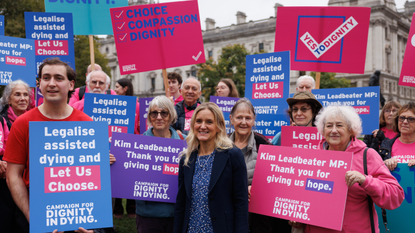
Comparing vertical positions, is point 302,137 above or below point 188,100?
below

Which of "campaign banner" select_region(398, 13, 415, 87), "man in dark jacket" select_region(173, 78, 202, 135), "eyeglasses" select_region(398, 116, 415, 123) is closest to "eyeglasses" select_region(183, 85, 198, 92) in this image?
"man in dark jacket" select_region(173, 78, 202, 135)

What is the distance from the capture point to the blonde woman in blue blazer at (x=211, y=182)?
2.71 metres

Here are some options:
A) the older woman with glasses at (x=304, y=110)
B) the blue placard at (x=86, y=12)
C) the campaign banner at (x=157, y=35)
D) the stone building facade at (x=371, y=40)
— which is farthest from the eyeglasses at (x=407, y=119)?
the stone building facade at (x=371, y=40)

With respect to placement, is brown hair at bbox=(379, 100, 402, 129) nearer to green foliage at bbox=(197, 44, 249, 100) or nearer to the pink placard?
the pink placard

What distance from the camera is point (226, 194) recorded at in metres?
2.73

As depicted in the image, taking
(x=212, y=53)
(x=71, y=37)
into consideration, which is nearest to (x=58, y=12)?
(x=71, y=37)

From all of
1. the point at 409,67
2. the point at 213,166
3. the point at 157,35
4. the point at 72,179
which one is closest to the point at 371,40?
the point at 409,67

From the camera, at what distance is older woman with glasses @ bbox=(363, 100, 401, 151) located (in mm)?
4945

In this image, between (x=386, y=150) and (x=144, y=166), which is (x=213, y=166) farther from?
(x=386, y=150)

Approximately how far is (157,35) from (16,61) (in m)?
2.12

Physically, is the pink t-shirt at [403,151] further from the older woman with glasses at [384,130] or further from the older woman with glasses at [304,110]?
the older woman with glasses at [304,110]

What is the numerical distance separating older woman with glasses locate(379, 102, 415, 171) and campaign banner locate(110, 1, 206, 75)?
293 cm

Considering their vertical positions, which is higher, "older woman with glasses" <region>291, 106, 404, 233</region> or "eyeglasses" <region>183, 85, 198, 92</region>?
"eyeglasses" <region>183, 85, 198, 92</region>

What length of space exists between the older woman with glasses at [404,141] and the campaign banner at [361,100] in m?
0.49
